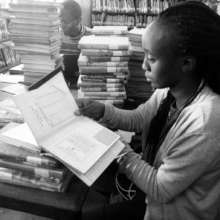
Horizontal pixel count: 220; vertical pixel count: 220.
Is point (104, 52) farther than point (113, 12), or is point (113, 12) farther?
point (113, 12)

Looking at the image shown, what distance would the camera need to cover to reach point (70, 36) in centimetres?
169

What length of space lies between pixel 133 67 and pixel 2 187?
2.67 feet

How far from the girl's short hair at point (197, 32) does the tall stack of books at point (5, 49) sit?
1.13 metres

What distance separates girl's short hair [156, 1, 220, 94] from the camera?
0.68m

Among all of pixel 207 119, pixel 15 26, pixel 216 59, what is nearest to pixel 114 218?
pixel 207 119

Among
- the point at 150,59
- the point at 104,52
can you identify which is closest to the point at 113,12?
the point at 104,52

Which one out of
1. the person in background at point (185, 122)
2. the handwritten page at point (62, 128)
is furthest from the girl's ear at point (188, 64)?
the handwritten page at point (62, 128)

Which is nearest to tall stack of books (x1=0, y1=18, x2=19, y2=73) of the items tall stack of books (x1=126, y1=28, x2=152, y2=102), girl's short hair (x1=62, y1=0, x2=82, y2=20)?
girl's short hair (x1=62, y1=0, x2=82, y2=20)

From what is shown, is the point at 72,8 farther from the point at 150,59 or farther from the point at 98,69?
the point at 150,59

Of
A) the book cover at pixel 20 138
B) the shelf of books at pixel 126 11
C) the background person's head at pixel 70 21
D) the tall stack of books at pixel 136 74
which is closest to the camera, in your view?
the book cover at pixel 20 138

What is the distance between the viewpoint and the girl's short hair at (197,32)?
2.22 feet

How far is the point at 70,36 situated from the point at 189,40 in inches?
45.6

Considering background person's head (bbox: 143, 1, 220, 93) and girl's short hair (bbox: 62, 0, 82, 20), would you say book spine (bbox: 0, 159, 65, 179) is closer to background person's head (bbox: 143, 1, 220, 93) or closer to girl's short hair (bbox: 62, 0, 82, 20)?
background person's head (bbox: 143, 1, 220, 93)

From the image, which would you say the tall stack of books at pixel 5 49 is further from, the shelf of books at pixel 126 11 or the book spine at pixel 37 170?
the shelf of books at pixel 126 11
